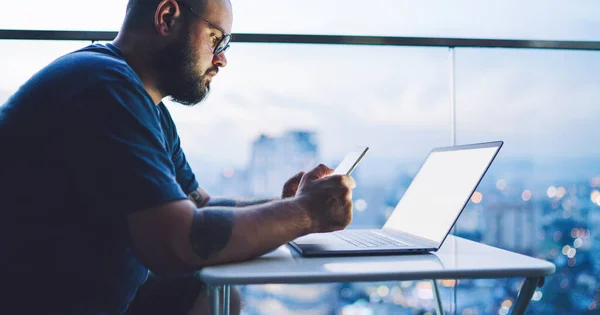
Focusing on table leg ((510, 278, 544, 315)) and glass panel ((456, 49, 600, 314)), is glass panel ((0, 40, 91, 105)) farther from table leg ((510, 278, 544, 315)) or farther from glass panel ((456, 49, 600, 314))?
table leg ((510, 278, 544, 315))

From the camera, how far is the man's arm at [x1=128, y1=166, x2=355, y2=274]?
829mm

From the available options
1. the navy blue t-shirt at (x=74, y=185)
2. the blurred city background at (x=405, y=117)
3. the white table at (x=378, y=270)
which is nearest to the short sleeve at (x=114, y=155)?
the navy blue t-shirt at (x=74, y=185)

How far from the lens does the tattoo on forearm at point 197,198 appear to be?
152 centimetres

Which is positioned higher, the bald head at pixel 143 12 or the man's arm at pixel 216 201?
the bald head at pixel 143 12

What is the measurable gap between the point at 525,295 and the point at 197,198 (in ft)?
3.24

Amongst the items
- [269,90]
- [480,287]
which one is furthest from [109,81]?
[480,287]

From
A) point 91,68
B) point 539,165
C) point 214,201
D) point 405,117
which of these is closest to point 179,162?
point 214,201

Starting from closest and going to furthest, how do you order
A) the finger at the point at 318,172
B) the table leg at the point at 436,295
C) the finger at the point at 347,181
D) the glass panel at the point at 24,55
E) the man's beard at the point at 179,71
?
1. the finger at the point at 347,181
2. the finger at the point at 318,172
3. the man's beard at the point at 179,71
4. the table leg at the point at 436,295
5. the glass panel at the point at 24,55

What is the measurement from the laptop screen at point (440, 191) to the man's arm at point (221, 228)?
254 mm

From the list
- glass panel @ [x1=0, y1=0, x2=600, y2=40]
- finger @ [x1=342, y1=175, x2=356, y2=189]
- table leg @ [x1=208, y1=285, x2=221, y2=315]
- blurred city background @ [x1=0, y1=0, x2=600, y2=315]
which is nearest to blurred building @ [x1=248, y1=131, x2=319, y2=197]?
blurred city background @ [x1=0, y1=0, x2=600, y2=315]

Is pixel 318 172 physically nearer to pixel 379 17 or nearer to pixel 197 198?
pixel 197 198

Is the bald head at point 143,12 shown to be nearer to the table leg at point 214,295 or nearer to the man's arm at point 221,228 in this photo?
the man's arm at point 221,228

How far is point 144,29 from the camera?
3.90 feet

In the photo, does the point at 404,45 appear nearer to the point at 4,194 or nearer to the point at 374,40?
the point at 374,40
